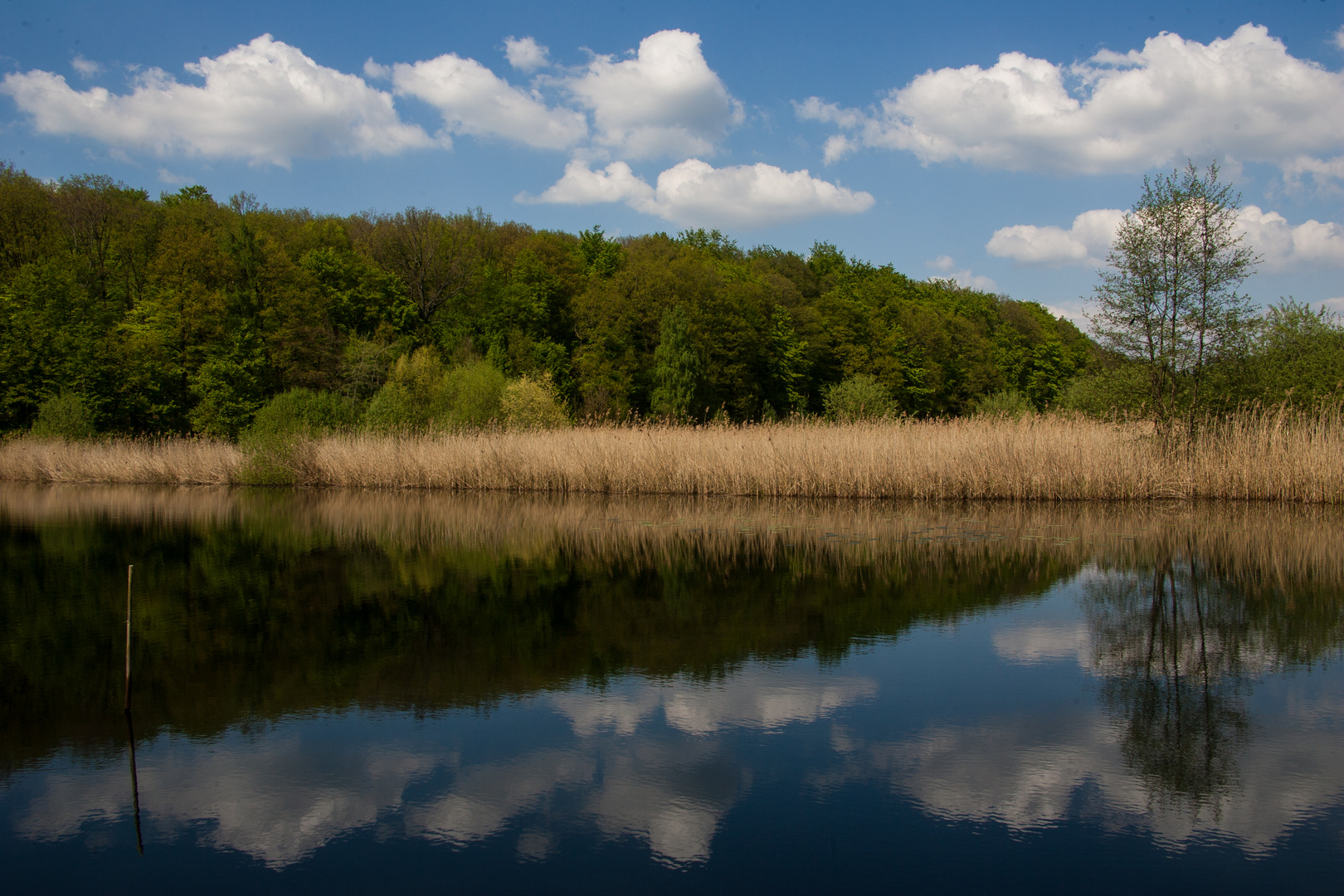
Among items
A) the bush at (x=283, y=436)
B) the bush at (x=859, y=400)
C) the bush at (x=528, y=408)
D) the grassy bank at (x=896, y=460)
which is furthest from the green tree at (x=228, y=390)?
the bush at (x=859, y=400)

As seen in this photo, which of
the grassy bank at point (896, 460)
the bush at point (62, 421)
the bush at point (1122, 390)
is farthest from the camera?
the bush at point (62, 421)

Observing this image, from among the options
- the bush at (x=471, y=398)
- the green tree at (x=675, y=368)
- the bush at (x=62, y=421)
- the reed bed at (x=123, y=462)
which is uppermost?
the green tree at (x=675, y=368)

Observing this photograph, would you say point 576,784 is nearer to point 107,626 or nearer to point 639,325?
point 107,626

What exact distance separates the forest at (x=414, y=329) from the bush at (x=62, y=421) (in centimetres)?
7

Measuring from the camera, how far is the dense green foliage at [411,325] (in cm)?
3431

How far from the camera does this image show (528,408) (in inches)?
1035

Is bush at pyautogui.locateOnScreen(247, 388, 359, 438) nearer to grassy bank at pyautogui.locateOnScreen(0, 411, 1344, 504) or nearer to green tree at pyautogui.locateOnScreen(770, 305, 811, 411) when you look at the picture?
grassy bank at pyautogui.locateOnScreen(0, 411, 1344, 504)

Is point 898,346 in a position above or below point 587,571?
above

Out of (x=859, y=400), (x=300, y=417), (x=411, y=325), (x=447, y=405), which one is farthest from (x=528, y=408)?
(x=411, y=325)

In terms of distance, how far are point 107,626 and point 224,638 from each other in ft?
3.87

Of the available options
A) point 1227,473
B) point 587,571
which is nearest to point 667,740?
point 587,571

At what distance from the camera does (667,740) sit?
12.7 ft

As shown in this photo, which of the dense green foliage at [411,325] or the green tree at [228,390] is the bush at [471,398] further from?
the green tree at [228,390]

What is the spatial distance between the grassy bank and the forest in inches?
191
